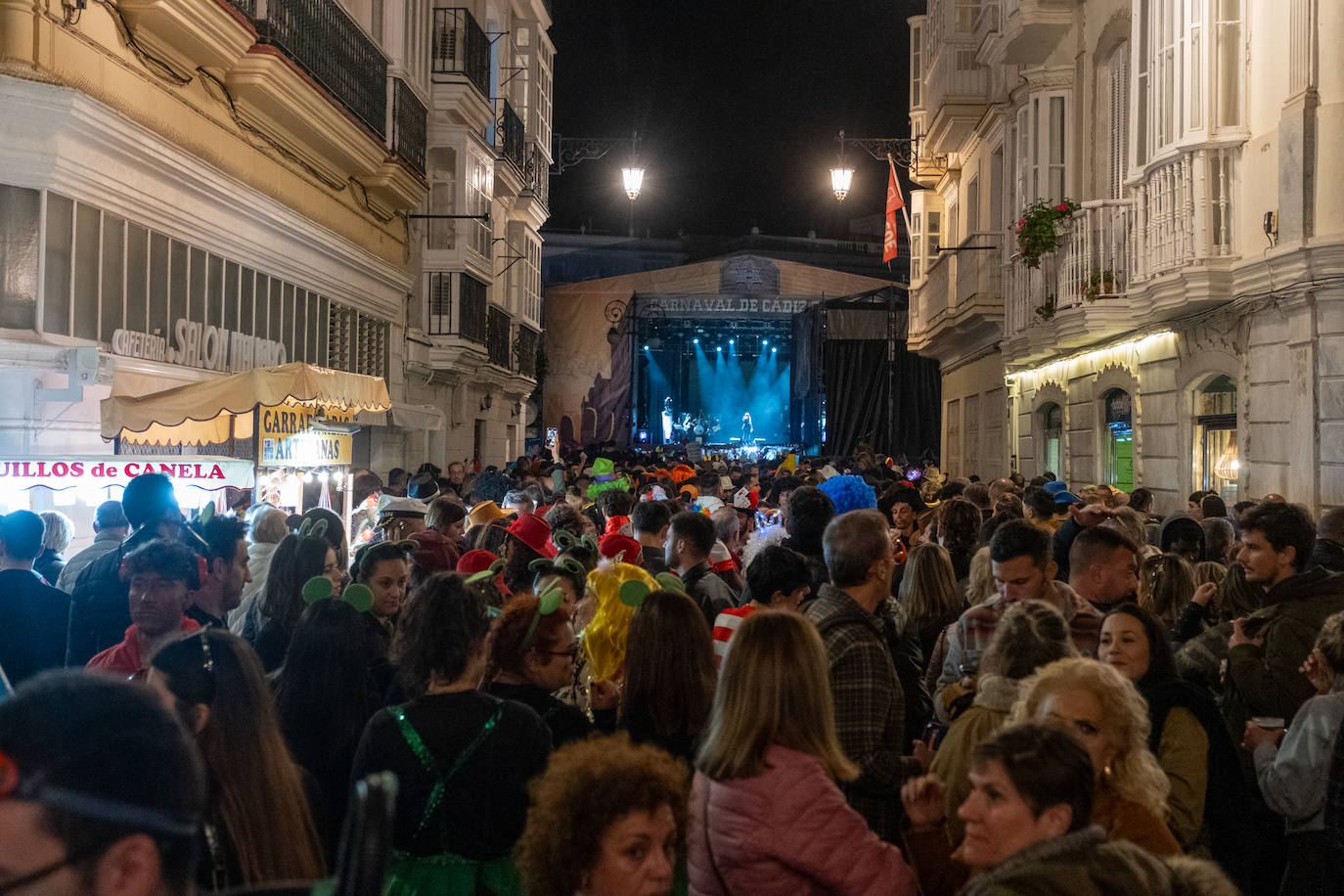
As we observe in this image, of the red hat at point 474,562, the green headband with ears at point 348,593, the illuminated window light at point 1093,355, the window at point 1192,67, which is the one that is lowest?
the red hat at point 474,562

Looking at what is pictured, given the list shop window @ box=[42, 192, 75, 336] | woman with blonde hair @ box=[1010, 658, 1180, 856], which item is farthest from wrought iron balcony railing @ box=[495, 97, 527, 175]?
woman with blonde hair @ box=[1010, 658, 1180, 856]

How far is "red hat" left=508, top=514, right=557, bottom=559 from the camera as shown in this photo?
666cm

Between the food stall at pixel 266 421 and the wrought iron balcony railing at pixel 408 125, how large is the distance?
9.25 metres

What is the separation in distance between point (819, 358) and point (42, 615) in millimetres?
29259

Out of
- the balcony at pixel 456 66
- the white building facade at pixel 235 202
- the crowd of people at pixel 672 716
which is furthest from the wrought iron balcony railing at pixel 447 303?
the crowd of people at pixel 672 716

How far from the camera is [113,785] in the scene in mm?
1507

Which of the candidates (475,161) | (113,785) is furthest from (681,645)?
(475,161)

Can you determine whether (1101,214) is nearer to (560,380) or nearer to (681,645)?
(681,645)

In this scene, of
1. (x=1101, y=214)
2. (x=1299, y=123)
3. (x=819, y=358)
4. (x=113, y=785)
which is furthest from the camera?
(x=819, y=358)

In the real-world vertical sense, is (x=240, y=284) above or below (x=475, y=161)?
below

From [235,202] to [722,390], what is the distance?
3800 centimetres

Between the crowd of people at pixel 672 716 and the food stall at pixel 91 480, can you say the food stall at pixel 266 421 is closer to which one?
the food stall at pixel 91 480

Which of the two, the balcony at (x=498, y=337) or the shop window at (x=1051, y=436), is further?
the balcony at (x=498, y=337)

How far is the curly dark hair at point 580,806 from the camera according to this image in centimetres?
257
